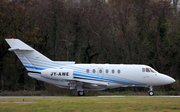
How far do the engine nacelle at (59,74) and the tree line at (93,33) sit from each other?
10290mm

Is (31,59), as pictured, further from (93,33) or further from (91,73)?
(93,33)

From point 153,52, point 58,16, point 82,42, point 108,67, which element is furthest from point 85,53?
point 108,67

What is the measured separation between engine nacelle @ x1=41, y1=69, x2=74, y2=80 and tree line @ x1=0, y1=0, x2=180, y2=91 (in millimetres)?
10290

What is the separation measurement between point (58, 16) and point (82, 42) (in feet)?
19.0

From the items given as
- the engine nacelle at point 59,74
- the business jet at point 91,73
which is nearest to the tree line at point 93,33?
the business jet at point 91,73

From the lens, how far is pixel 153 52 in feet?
127

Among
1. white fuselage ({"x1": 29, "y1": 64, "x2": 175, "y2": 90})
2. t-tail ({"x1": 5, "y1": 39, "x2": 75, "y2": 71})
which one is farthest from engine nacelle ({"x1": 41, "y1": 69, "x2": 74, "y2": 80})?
t-tail ({"x1": 5, "y1": 39, "x2": 75, "y2": 71})

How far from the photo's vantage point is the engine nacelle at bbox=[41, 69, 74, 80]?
25703 mm

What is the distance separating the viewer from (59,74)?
2575 centimetres

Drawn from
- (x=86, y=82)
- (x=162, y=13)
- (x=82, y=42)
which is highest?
(x=162, y=13)

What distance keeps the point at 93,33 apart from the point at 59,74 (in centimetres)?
1764

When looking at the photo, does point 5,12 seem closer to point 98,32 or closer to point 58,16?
point 58,16

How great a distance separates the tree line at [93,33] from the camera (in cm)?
3728

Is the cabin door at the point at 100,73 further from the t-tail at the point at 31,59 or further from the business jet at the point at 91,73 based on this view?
the t-tail at the point at 31,59
